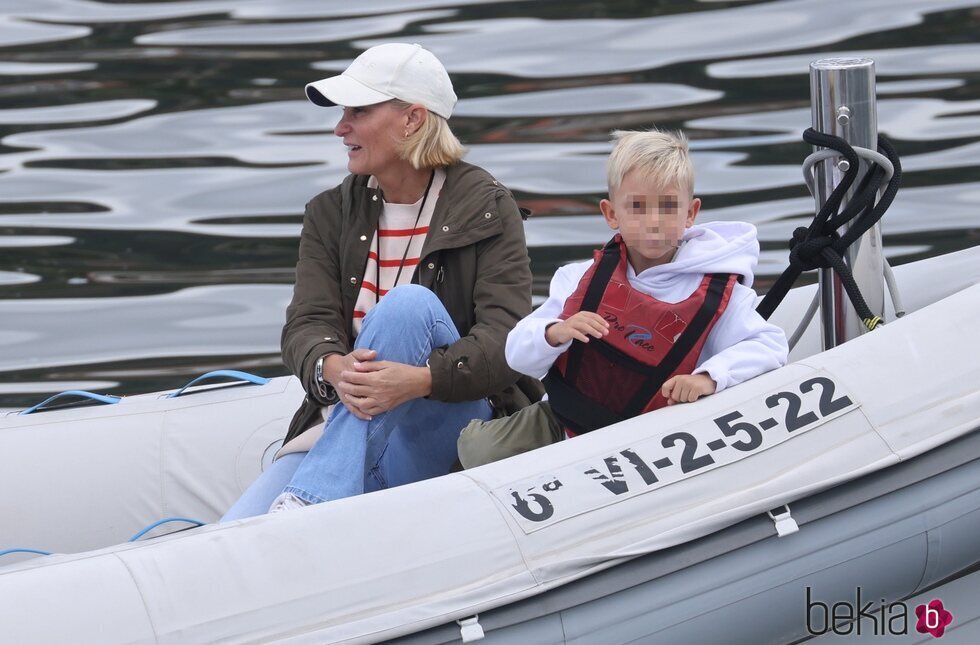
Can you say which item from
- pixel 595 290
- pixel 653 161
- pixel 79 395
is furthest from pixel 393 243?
pixel 79 395

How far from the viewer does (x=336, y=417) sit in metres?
2.27

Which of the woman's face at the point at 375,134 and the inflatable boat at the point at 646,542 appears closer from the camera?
the inflatable boat at the point at 646,542

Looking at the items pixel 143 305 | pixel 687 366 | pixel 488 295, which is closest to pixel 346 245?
pixel 488 295

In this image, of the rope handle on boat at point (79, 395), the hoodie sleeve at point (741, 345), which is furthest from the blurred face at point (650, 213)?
the rope handle on boat at point (79, 395)

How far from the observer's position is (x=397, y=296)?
224 centimetres

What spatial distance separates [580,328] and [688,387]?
0.18 meters

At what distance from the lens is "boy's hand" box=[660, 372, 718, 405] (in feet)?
6.82

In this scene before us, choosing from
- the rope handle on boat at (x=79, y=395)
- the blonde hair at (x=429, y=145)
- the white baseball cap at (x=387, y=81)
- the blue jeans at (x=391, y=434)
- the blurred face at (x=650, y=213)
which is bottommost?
the rope handle on boat at (x=79, y=395)

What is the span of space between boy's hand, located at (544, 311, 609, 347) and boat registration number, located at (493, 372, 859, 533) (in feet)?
0.57

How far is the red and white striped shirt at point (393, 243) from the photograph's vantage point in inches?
96.3

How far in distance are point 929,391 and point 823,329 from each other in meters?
0.42

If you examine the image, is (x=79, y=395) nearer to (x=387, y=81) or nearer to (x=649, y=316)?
(x=387, y=81)
